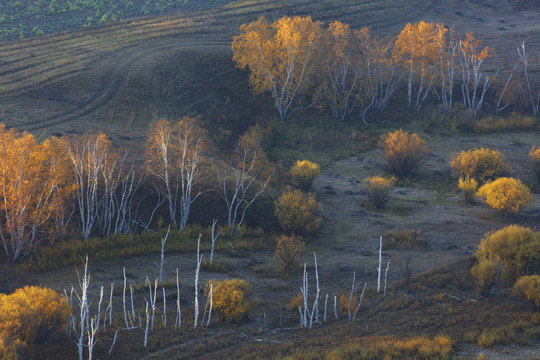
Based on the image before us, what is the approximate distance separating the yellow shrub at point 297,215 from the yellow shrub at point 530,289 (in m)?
12.5

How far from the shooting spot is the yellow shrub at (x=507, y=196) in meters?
29.8

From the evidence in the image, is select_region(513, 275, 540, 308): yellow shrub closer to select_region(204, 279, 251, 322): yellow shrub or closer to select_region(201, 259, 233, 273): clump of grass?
select_region(204, 279, 251, 322): yellow shrub

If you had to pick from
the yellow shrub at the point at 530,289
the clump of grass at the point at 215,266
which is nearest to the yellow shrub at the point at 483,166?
the yellow shrub at the point at 530,289

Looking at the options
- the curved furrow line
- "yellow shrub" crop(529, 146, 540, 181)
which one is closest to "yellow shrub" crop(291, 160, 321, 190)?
"yellow shrub" crop(529, 146, 540, 181)

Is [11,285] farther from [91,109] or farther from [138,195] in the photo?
[91,109]

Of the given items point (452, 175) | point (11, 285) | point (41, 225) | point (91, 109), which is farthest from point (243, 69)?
point (11, 285)

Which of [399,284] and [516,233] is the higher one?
[516,233]

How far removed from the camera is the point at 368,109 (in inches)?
2073

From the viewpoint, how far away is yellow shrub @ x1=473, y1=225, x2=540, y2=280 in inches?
780

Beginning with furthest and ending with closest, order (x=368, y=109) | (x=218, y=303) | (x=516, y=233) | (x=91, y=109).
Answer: (x=368, y=109), (x=91, y=109), (x=516, y=233), (x=218, y=303)

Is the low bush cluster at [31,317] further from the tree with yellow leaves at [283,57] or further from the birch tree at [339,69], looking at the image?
the birch tree at [339,69]

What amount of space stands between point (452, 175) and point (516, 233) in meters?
17.8

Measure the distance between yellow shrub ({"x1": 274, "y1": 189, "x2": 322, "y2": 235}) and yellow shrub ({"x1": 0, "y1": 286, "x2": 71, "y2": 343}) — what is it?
47.7 feet

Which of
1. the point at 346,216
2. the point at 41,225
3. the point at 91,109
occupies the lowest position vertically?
the point at 346,216
